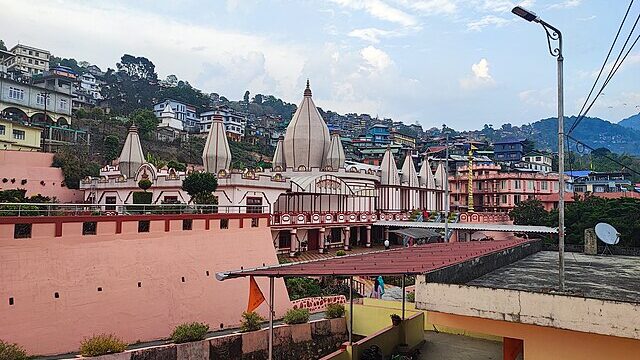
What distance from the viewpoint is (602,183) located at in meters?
71.6

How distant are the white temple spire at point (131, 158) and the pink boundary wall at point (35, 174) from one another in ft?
13.2

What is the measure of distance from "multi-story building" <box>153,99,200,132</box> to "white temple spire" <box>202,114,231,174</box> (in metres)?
69.3

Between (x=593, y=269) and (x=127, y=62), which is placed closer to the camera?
(x=593, y=269)

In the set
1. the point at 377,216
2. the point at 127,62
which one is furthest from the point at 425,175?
the point at 127,62

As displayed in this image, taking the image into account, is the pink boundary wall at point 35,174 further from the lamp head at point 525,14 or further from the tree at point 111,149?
the lamp head at point 525,14

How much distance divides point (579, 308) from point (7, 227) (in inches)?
597

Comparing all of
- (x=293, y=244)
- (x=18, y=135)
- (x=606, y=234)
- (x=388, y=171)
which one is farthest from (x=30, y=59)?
(x=606, y=234)

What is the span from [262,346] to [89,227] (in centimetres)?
724

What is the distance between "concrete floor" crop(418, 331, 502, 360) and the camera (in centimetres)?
1390

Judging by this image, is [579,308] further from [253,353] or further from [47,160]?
[47,160]

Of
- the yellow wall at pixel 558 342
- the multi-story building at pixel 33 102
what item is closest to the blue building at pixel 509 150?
the multi-story building at pixel 33 102

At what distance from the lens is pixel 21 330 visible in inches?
541

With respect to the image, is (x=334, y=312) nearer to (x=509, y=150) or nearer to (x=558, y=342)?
(x=558, y=342)

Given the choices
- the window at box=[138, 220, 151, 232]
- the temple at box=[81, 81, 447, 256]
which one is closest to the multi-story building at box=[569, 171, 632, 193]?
the temple at box=[81, 81, 447, 256]
